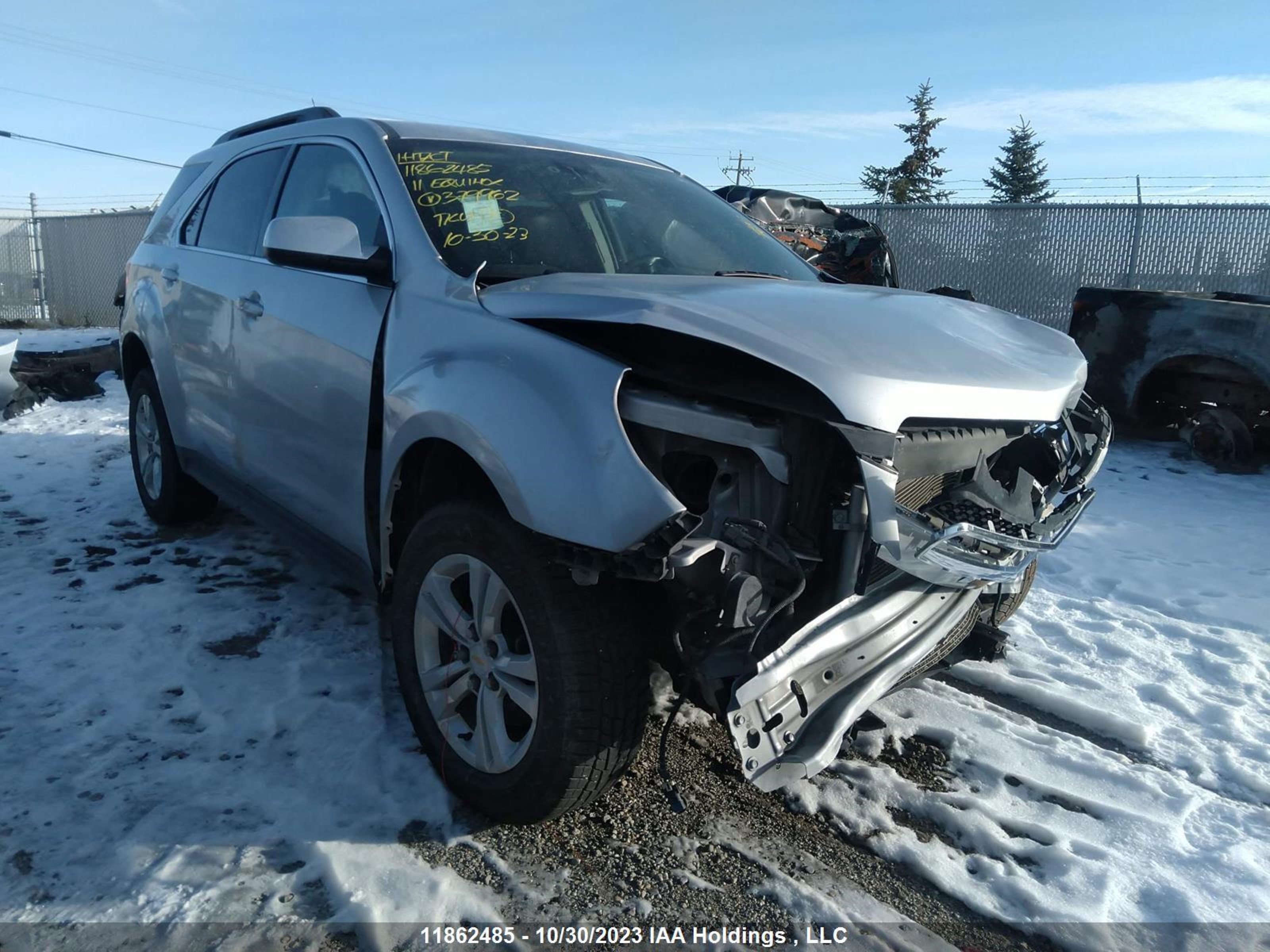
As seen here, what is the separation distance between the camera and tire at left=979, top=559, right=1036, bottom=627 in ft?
9.63

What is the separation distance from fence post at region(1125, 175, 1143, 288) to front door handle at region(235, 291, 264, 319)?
37.5 feet

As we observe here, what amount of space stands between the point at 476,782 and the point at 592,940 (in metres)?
0.55

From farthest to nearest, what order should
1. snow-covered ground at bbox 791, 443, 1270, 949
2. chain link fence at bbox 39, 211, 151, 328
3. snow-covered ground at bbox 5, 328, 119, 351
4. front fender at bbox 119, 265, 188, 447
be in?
chain link fence at bbox 39, 211, 151, 328 → snow-covered ground at bbox 5, 328, 119, 351 → front fender at bbox 119, 265, 188, 447 → snow-covered ground at bbox 791, 443, 1270, 949

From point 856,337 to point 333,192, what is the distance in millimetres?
2176

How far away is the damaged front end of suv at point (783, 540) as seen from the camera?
2.07 meters

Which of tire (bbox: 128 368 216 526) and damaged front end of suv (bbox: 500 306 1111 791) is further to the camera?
tire (bbox: 128 368 216 526)

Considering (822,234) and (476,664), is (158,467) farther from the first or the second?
(822,234)

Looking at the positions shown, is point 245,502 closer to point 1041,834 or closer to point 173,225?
point 173,225

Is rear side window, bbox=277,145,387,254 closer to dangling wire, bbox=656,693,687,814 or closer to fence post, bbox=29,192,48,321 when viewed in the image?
dangling wire, bbox=656,693,687,814

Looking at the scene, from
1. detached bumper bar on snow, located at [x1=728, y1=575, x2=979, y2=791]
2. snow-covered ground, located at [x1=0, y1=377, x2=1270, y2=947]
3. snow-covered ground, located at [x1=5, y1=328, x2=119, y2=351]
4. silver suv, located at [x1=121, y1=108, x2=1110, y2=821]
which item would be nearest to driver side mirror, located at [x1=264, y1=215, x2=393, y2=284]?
silver suv, located at [x1=121, y1=108, x2=1110, y2=821]

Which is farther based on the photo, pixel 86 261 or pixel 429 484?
pixel 86 261

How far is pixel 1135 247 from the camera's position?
1195cm

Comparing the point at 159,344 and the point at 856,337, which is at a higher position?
the point at 856,337

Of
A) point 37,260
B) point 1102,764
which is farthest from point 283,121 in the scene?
point 37,260
